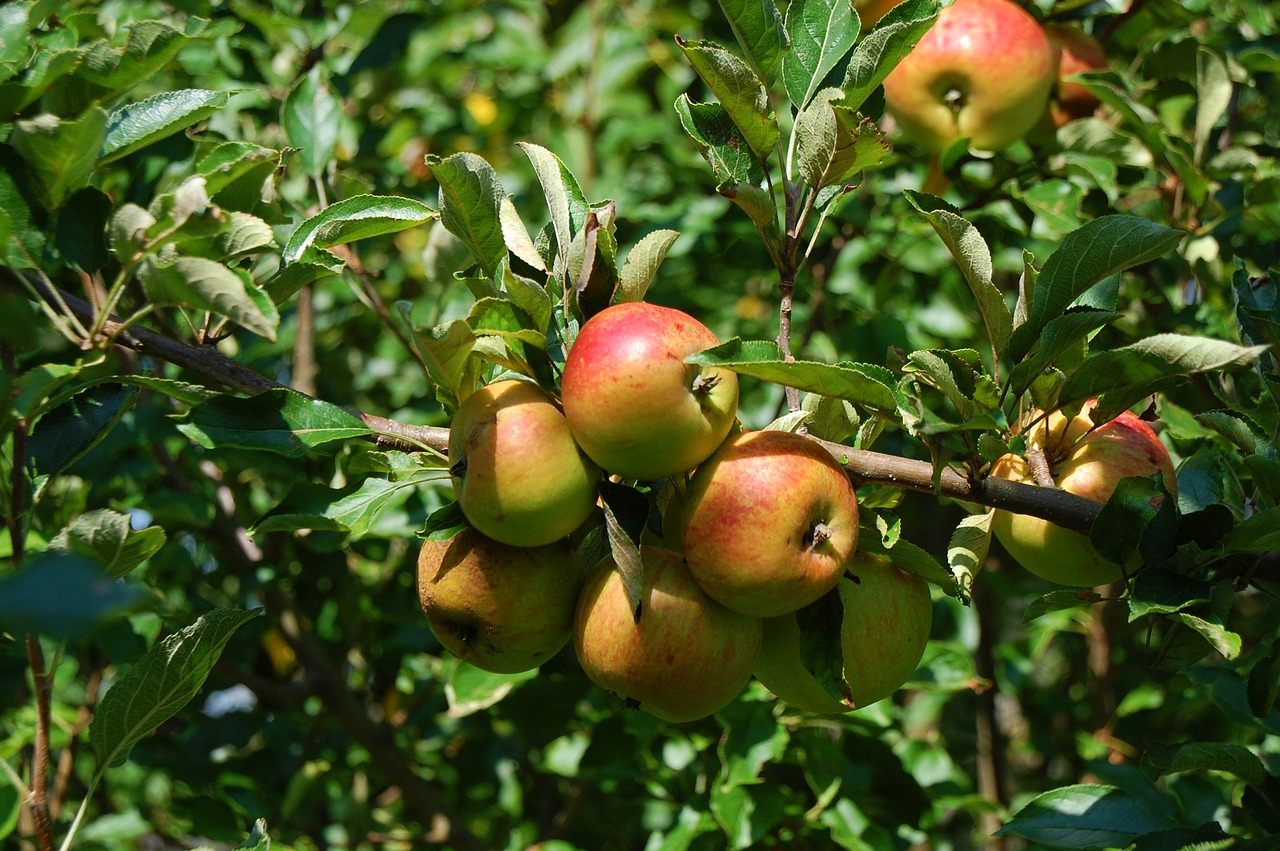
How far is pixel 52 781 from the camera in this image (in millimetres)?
2230

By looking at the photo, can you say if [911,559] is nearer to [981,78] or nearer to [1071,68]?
[981,78]

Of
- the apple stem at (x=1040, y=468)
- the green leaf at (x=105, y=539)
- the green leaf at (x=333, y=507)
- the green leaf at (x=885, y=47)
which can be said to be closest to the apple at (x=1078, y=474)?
the apple stem at (x=1040, y=468)

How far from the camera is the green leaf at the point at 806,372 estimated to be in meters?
0.88

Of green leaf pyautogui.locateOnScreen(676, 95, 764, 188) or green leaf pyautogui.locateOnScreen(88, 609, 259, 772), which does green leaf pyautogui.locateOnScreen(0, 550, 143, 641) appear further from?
green leaf pyautogui.locateOnScreen(676, 95, 764, 188)

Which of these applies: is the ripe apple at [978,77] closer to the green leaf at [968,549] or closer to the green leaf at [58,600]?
the green leaf at [968,549]

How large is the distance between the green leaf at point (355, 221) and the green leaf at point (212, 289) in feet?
0.59

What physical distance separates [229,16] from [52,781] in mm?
1551

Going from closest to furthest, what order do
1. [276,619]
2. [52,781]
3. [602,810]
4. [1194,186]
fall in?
[1194,186]
[276,619]
[52,781]
[602,810]

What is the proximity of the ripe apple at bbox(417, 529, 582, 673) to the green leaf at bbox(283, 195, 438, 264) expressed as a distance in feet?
1.06

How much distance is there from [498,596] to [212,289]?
0.36m

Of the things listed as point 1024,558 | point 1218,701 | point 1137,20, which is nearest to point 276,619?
point 1024,558

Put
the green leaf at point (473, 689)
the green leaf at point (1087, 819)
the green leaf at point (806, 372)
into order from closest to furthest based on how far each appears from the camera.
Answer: the green leaf at point (806, 372) → the green leaf at point (1087, 819) → the green leaf at point (473, 689)

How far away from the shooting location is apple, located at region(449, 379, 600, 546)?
93cm

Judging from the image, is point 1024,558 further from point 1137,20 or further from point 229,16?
point 229,16
